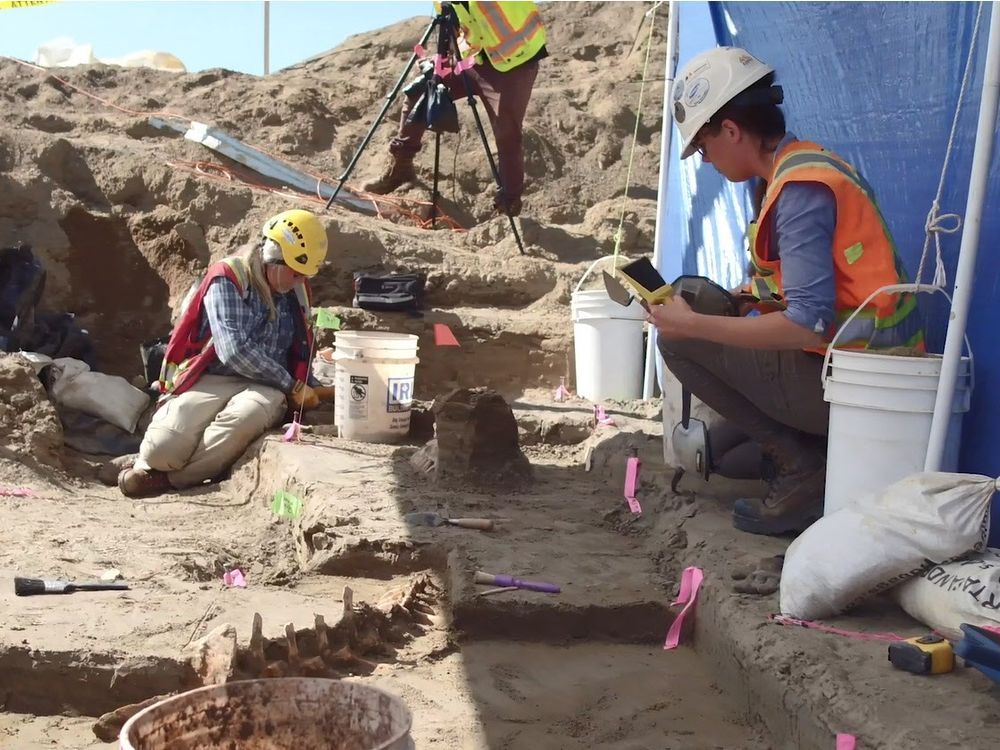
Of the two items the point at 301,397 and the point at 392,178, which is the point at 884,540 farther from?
the point at 392,178

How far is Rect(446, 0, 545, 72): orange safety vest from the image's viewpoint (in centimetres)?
737

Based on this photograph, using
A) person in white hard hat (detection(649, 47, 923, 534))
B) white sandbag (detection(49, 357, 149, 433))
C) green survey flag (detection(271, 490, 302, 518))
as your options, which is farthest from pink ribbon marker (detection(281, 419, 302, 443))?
person in white hard hat (detection(649, 47, 923, 534))

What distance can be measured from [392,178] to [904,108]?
6.09m

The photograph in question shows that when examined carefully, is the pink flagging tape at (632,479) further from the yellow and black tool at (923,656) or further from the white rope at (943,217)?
the yellow and black tool at (923,656)

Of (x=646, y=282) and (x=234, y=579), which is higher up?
(x=646, y=282)

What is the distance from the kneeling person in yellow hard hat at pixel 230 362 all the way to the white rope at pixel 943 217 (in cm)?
293

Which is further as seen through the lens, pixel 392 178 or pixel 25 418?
pixel 392 178

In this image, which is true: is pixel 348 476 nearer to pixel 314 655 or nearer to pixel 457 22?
pixel 314 655

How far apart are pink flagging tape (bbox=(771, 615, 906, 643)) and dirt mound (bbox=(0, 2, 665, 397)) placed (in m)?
4.13

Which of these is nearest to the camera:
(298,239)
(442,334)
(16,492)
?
(16,492)

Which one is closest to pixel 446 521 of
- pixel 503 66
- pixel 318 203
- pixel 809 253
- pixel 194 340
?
pixel 809 253

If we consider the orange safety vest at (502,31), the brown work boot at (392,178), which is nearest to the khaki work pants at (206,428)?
the orange safety vest at (502,31)

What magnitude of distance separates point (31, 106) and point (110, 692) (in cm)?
805

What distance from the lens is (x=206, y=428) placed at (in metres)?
5.31
